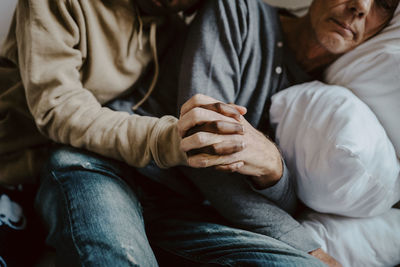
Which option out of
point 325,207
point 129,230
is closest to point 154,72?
point 129,230

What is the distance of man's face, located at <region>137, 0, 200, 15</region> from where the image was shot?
2.61ft

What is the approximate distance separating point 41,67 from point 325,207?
2.44 feet

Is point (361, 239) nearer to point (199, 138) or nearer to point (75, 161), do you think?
point (199, 138)

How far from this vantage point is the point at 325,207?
0.77 meters

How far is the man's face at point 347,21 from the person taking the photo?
802mm

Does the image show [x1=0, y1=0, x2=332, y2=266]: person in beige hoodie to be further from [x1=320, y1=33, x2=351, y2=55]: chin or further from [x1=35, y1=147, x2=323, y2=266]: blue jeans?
[x1=320, y1=33, x2=351, y2=55]: chin

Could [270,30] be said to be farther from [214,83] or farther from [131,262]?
[131,262]

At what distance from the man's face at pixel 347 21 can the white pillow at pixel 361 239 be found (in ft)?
1.51

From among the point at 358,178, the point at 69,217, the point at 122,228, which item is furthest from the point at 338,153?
the point at 69,217

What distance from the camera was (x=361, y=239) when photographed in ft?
2.48

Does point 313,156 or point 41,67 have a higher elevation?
point 41,67

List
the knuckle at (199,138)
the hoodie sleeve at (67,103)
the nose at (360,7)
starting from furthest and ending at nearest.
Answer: the nose at (360,7) < the hoodie sleeve at (67,103) < the knuckle at (199,138)

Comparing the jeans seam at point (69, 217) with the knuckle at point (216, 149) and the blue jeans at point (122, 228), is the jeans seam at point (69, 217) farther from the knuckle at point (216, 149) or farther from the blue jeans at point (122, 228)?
the knuckle at point (216, 149)

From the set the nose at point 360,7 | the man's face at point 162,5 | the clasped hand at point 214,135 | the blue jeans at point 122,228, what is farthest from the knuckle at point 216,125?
the nose at point 360,7
